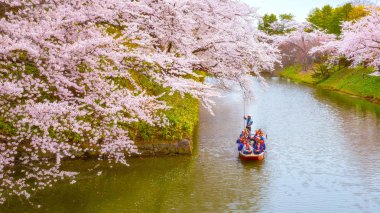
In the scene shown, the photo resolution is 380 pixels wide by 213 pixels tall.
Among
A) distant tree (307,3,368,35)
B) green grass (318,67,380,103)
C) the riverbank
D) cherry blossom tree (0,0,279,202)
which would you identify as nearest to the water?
cherry blossom tree (0,0,279,202)

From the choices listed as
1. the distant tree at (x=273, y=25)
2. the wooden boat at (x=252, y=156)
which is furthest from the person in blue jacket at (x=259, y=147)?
the distant tree at (x=273, y=25)

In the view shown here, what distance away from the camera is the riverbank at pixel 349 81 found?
3661 centimetres

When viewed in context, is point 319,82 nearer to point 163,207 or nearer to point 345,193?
point 345,193

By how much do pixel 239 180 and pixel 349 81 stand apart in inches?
1276

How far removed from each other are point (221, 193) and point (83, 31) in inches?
273

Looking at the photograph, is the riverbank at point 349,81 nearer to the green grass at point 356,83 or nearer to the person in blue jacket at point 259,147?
the green grass at point 356,83

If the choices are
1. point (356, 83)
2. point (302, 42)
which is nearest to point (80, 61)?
point (356, 83)

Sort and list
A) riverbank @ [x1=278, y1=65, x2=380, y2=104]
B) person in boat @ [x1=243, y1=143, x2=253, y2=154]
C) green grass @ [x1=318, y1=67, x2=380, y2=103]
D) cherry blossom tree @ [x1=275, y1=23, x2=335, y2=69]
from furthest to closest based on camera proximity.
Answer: cherry blossom tree @ [x1=275, y1=23, x2=335, y2=69]
riverbank @ [x1=278, y1=65, x2=380, y2=104]
green grass @ [x1=318, y1=67, x2=380, y2=103]
person in boat @ [x1=243, y1=143, x2=253, y2=154]

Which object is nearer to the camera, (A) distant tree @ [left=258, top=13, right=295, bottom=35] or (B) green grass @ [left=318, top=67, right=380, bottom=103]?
(B) green grass @ [left=318, top=67, right=380, bottom=103]

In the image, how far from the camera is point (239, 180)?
14.4 m

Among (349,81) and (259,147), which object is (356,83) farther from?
(259,147)

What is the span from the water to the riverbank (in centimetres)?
1497

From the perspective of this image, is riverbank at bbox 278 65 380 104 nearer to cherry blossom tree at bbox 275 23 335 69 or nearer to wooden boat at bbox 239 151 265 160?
cherry blossom tree at bbox 275 23 335 69

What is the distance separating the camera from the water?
477 inches
